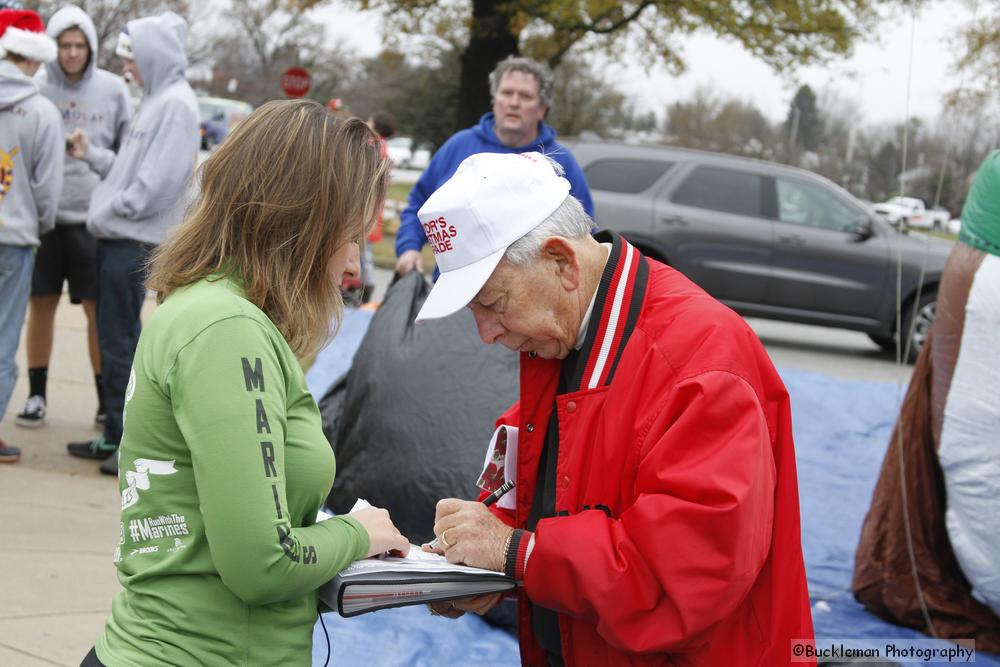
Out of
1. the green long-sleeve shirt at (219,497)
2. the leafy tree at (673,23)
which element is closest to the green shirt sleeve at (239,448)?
the green long-sleeve shirt at (219,497)

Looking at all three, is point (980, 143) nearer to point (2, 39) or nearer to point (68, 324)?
point (2, 39)

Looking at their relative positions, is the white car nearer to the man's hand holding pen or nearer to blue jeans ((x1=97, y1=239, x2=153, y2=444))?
blue jeans ((x1=97, y1=239, x2=153, y2=444))

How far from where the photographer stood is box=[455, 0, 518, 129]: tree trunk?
14109 mm

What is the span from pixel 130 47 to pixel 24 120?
571 millimetres

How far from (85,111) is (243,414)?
431cm

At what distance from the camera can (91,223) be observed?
15.1 feet

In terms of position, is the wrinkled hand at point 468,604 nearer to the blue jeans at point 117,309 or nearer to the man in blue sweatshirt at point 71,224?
the blue jeans at point 117,309

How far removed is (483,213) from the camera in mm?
1869

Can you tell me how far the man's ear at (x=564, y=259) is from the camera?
188 cm

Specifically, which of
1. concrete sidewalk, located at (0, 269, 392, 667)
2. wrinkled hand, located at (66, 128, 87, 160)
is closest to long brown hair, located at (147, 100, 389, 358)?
concrete sidewalk, located at (0, 269, 392, 667)

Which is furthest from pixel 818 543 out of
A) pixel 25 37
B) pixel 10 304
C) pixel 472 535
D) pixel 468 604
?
pixel 25 37

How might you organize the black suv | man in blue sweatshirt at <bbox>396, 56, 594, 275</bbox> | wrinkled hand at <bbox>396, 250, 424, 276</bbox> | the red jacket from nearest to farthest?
1. the red jacket
2. wrinkled hand at <bbox>396, 250, 424, 276</bbox>
3. man in blue sweatshirt at <bbox>396, 56, 594, 275</bbox>
4. the black suv

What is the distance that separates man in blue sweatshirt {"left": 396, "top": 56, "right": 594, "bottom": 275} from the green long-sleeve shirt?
10.4ft

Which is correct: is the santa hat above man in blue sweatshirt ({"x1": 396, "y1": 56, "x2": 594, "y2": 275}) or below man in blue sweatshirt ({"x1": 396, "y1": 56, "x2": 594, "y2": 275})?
above
